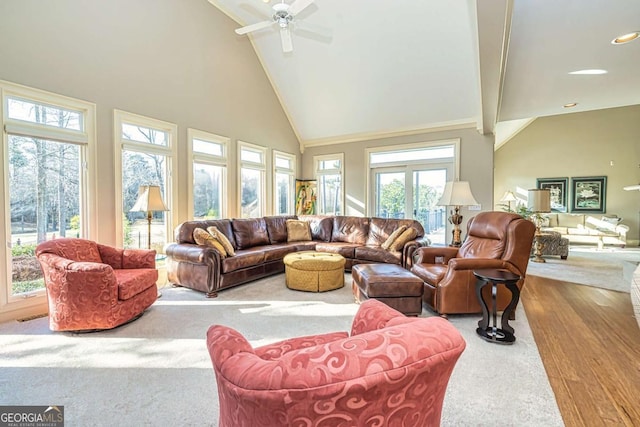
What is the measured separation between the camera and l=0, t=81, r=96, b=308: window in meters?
3.13

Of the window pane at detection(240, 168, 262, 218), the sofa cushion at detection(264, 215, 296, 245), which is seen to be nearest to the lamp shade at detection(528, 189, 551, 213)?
the sofa cushion at detection(264, 215, 296, 245)

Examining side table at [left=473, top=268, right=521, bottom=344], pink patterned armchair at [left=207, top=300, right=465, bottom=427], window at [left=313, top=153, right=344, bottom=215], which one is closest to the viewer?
pink patterned armchair at [left=207, top=300, right=465, bottom=427]

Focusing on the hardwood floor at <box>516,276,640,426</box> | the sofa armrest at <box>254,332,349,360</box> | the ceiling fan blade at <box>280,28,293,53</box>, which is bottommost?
the hardwood floor at <box>516,276,640,426</box>

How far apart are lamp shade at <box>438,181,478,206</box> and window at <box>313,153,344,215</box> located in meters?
3.40

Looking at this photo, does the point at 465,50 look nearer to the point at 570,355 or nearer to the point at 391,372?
the point at 570,355

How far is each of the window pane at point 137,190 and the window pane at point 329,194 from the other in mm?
3922

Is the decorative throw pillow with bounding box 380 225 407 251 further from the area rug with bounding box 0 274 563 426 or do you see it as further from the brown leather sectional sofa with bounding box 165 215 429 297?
the area rug with bounding box 0 274 563 426

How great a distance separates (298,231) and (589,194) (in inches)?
365

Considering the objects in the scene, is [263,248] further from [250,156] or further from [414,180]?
[414,180]

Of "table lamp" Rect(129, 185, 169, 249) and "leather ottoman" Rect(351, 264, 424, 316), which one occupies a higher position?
"table lamp" Rect(129, 185, 169, 249)

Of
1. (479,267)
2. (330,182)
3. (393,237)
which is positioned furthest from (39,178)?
(330,182)

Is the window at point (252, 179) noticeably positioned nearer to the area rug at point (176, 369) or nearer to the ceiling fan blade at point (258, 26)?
the ceiling fan blade at point (258, 26)

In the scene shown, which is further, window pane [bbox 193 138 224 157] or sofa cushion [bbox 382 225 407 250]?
window pane [bbox 193 138 224 157]

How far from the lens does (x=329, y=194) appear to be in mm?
7711
